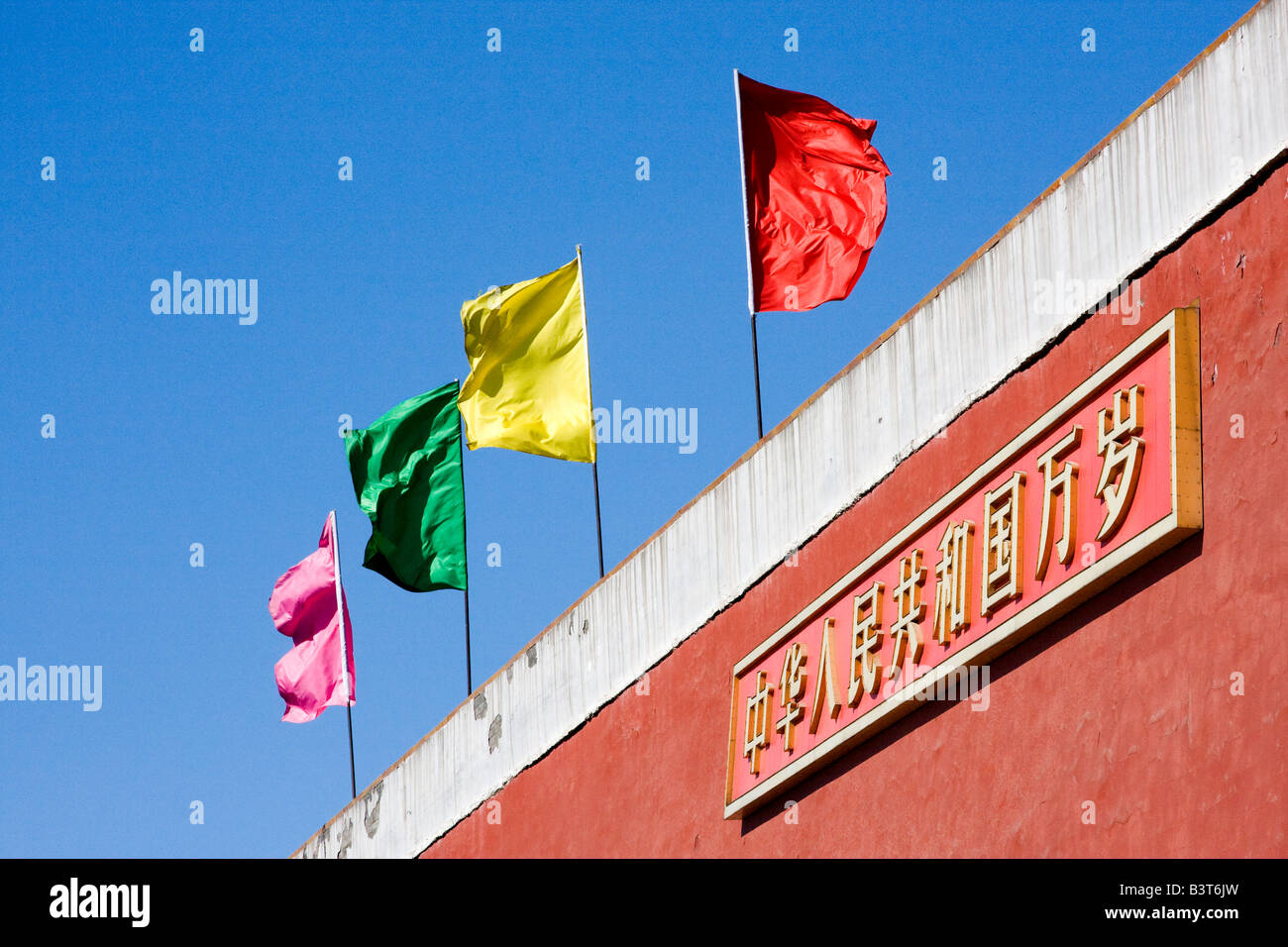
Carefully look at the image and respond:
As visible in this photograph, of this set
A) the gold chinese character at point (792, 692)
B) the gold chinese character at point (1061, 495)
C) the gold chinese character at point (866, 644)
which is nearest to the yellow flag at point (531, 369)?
the gold chinese character at point (792, 692)

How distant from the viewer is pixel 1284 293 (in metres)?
6.44

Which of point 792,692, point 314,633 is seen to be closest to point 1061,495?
point 792,692

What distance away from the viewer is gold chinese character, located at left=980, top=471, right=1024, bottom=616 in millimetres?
7578

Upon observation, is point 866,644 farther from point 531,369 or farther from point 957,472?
point 531,369

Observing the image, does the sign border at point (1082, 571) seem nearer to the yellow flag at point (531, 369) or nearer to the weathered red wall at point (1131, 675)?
the weathered red wall at point (1131, 675)

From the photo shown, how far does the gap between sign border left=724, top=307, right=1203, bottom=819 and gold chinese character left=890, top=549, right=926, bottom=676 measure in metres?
0.12

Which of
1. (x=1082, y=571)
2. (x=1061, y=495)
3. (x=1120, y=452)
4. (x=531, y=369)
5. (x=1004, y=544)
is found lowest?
(x=1082, y=571)

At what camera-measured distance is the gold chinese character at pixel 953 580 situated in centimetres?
793

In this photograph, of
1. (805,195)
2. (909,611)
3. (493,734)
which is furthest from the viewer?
(493,734)

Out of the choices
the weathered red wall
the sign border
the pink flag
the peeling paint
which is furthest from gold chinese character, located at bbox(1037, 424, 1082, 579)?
the pink flag

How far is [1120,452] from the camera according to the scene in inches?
277

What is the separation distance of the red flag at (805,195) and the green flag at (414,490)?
4.51 m

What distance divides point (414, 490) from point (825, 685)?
20.6 feet
